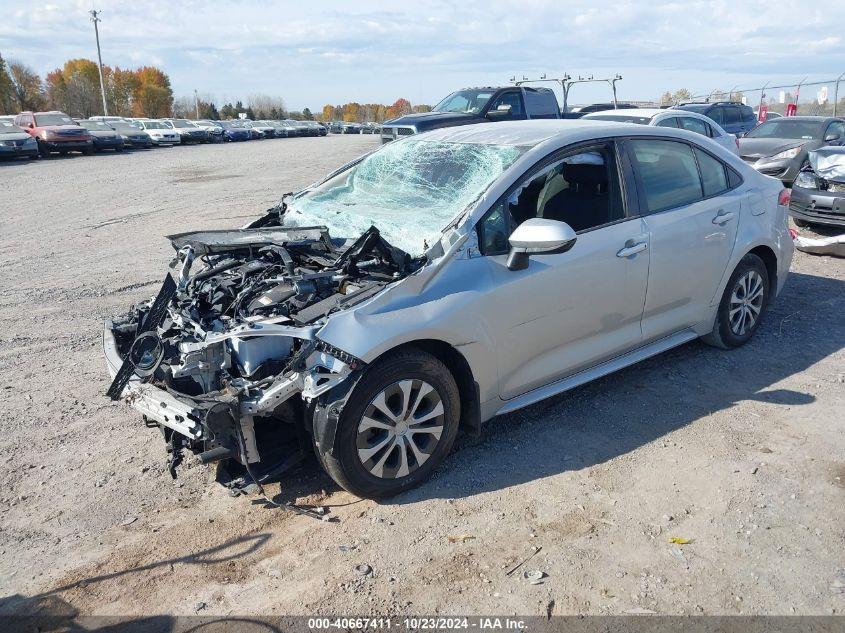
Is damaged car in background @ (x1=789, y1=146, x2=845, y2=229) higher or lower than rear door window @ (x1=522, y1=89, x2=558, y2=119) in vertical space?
lower

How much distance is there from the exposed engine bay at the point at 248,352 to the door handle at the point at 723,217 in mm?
2502

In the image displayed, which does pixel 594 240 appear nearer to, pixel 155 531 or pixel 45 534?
pixel 155 531

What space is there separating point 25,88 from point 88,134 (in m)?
43.7

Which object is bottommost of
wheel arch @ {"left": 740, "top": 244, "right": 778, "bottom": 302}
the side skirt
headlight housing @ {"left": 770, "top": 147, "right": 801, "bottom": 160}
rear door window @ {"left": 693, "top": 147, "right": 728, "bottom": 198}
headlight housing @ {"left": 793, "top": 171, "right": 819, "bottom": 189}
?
the side skirt

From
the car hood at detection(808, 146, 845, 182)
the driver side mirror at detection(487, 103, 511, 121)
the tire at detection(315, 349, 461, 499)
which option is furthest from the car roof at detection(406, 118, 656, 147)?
the driver side mirror at detection(487, 103, 511, 121)

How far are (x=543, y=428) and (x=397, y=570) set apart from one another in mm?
1581

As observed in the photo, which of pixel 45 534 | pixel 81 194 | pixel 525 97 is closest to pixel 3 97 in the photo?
pixel 81 194

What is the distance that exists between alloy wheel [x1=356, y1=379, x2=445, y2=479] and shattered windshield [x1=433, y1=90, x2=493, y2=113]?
12.6 meters

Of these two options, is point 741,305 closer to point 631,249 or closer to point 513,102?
point 631,249

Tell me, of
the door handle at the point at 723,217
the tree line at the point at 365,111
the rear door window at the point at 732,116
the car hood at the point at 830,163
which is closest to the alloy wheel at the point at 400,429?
the door handle at the point at 723,217

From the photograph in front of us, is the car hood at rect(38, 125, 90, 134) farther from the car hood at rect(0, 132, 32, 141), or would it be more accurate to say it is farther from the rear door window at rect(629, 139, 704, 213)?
the rear door window at rect(629, 139, 704, 213)

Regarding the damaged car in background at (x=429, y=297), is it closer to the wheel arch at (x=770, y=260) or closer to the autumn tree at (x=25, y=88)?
the wheel arch at (x=770, y=260)

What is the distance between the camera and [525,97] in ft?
51.9

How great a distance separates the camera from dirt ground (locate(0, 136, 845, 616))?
Result: 2945mm
